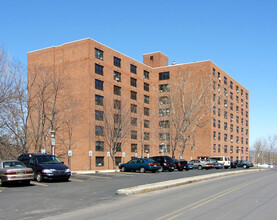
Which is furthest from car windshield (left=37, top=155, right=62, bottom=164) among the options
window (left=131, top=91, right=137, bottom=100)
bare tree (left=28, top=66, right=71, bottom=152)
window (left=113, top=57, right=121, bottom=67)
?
window (left=131, top=91, right=137, bottom=100)

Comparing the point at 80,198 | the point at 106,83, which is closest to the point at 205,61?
the point at 106,83

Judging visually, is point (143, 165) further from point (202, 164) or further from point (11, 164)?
point (202, 164)

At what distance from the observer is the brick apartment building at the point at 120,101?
52875 millimetres

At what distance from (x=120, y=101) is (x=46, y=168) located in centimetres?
3653

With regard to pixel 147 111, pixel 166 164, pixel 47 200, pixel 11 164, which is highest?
pixel 147 111

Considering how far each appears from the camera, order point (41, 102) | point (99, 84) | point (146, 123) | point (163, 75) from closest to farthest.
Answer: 1. point (41, 102)
2. point (99, 84)
3. point (146, 123)
4. point (163, 75)

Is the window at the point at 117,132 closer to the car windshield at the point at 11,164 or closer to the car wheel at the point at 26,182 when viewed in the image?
the car wheel at the point at 26,182

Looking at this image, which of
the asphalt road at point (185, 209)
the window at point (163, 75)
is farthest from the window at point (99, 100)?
the asphalt road at point (185, 209)

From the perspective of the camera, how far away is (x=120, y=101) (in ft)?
186

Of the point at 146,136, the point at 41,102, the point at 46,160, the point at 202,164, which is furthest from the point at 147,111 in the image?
the point at 46,160

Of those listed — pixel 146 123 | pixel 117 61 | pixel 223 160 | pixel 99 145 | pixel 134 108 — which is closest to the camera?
pixel 99 145

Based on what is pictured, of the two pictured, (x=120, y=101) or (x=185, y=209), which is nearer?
(x=185, y=209)

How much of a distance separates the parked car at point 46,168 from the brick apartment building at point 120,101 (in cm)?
1960

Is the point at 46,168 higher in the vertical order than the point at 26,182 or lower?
higher
